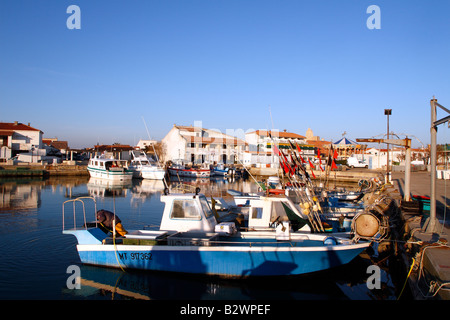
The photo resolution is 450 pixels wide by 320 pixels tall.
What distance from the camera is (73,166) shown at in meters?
54.3

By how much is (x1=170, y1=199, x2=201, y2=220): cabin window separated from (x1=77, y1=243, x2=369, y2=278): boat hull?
1.53 meters

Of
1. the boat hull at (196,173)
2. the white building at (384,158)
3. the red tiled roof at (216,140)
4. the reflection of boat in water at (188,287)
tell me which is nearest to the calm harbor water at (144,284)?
the reflection of boat in water at (188,287)

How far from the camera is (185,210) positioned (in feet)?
37.6

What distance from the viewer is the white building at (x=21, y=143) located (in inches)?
2324

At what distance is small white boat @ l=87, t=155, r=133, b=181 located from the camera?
4488cm

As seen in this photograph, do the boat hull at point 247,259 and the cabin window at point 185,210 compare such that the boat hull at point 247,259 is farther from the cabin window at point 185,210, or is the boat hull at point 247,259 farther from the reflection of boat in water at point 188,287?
the cabin window at point 185,210

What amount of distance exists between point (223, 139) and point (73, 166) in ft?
97.3

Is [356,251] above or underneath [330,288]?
above

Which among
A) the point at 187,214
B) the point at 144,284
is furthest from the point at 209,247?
the point at 144,284

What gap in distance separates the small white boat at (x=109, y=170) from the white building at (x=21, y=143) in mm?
16636

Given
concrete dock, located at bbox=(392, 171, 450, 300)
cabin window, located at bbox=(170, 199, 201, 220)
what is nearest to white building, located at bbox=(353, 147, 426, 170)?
concrete dock, located at bbox=(392, 171, 450, 300)
